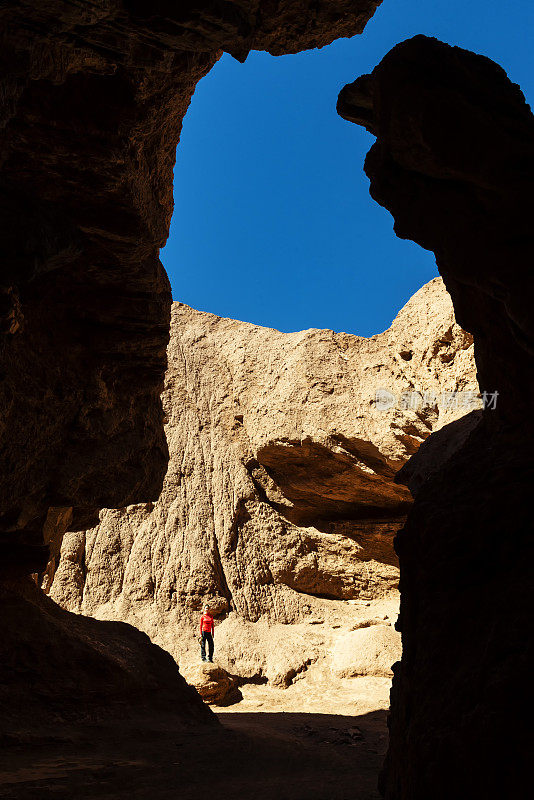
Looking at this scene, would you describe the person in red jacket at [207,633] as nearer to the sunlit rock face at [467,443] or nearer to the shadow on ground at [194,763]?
the shadow on ground at [194,763]

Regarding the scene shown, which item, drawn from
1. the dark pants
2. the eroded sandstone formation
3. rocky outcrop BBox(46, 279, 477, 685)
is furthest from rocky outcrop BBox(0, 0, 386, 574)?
rocky outcrop BBox(46, 279, 477, 685)

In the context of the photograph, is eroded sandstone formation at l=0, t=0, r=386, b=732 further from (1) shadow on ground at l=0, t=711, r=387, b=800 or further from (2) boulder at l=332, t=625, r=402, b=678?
(2) boulder at l=332, t=625, r=402, b=678

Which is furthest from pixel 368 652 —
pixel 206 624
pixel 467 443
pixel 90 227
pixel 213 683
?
pixel 90 227

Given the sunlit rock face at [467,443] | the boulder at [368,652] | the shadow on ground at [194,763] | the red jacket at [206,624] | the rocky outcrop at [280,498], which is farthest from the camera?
the rocky outcrop at [280,498]

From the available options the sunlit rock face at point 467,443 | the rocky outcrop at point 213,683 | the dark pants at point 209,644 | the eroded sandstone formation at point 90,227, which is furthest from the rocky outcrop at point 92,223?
the rocky outcrop at point 213,683

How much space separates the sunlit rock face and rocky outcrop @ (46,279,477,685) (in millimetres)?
7716

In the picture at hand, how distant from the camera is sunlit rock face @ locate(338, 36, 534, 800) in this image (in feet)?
9.72

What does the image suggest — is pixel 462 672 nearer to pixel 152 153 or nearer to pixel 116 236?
pixel 116 236

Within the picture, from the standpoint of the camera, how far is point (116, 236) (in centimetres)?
584

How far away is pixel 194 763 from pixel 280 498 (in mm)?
9247

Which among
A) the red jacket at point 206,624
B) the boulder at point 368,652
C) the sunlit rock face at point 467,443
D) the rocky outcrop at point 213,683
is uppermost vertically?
the sunlit rock face at point 467,443

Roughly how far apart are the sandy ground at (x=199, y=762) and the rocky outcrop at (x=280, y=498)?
4.89 meters

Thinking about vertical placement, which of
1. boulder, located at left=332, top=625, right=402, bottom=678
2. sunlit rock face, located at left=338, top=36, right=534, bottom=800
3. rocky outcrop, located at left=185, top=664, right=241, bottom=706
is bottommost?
rocky outcrop, located at left=185, top=664, right=241, bottom=706

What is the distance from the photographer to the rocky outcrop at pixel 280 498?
12.5 metres
